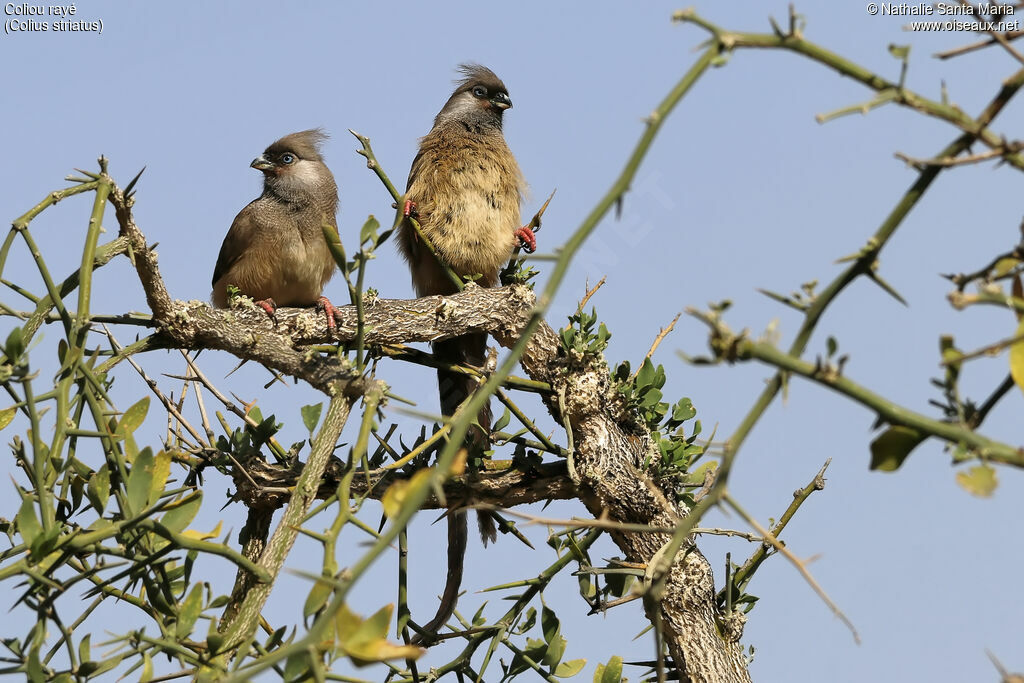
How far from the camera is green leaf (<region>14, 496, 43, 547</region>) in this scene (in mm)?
1818

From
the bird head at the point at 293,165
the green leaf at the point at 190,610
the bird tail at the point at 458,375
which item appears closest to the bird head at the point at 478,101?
the bird head at the point at 293,165

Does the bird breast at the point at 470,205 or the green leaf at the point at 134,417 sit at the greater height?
the bird breast at the point at 470,205

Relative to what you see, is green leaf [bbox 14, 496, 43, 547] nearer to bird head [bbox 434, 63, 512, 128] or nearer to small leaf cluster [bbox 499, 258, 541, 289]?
small leaf cluster [bbox 499, 258, 541, 289]

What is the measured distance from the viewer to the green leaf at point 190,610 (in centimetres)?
194

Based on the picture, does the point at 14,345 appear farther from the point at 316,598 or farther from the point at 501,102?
the point at 501,102

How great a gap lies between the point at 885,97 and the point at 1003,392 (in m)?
0.40

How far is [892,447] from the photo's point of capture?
52.6 inches

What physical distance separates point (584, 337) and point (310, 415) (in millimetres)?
942

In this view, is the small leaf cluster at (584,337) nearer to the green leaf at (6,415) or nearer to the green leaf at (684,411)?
the green leaf at (684,411)

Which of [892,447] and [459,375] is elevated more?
[459,375]

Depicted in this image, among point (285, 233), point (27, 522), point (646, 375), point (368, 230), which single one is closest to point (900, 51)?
point (368, 230)

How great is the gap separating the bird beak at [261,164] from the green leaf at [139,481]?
3266mm

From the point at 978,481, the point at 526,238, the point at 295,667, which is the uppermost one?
the point at 526,238

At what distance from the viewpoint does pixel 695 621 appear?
2.97m
